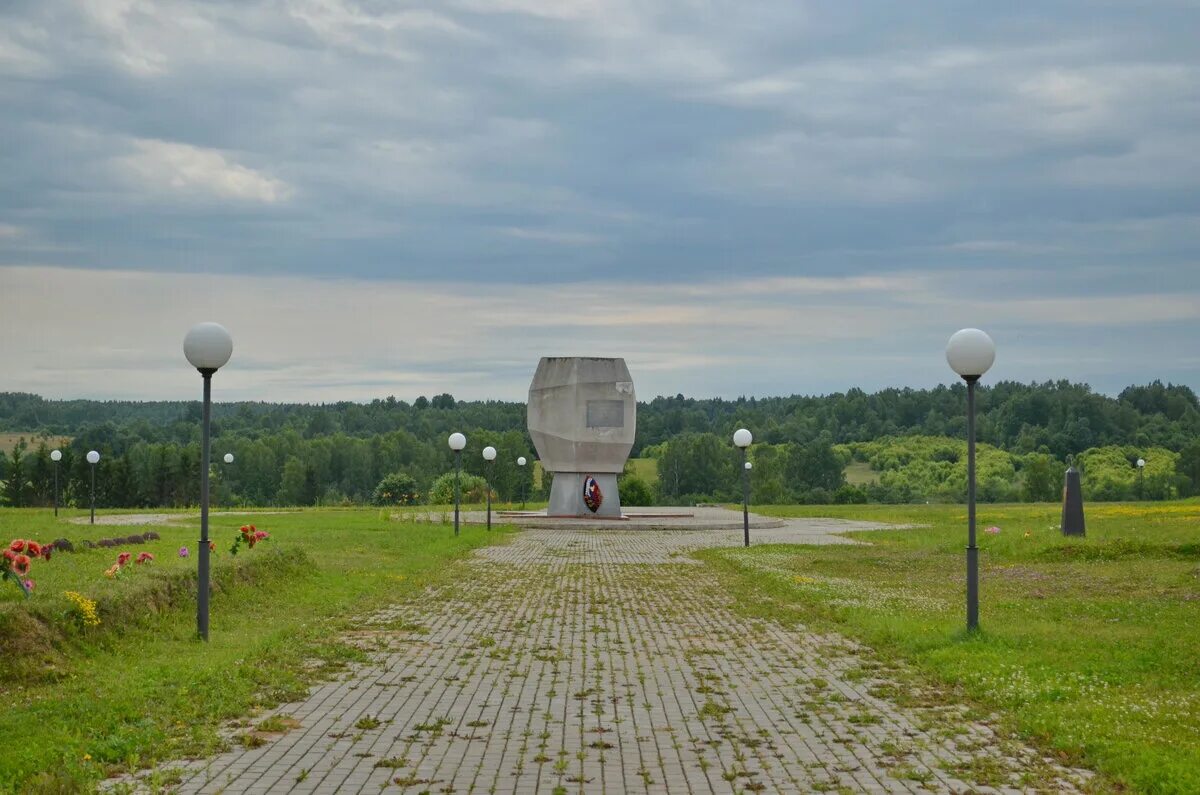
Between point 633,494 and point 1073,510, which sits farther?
point 633,494

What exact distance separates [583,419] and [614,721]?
31631 millimetres

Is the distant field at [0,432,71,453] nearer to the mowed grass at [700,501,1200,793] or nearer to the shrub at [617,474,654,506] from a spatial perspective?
the shrub at [617,474,654,506]

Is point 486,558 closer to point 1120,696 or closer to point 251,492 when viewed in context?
point 1120,696

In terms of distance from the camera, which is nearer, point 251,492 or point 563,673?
point 563,673

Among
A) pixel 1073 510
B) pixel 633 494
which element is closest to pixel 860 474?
pixel 633 494

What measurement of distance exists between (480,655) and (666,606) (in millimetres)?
4969

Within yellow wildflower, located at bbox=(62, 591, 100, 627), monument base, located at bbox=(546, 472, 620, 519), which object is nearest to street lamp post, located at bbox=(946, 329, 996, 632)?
yellow wildflower, located at bbox=(62, 591, 100, 627)

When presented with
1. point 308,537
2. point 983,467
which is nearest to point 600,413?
point 308,537

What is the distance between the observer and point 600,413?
40.3 meters

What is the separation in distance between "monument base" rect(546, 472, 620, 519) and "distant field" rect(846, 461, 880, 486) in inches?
2083

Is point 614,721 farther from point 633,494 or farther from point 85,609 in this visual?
point 633,494

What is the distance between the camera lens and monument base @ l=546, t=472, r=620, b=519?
41.3 metres

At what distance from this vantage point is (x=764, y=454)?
318ft

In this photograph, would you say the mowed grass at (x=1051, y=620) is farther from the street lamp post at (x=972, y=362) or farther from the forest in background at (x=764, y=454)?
the forest in background at (x=764, y=454)
